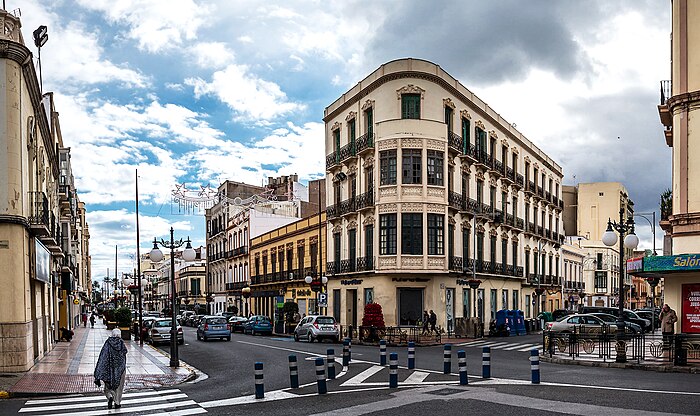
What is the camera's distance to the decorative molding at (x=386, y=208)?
126ft

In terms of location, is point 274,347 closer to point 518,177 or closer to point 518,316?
point 518,316

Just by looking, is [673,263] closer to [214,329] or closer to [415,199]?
[415,199]

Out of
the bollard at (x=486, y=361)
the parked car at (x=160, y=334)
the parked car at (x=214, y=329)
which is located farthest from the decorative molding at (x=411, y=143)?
the bollard at (x=486, y=361)

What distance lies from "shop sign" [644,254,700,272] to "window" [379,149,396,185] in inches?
696

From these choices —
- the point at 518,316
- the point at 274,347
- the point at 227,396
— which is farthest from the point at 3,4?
the point at 518,316

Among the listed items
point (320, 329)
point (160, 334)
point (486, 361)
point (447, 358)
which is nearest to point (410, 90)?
point (320, 329)

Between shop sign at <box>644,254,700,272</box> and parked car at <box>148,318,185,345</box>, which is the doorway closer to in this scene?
parked car at <box>148,318,185,345</box>

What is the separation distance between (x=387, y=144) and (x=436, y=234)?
19.0 ft

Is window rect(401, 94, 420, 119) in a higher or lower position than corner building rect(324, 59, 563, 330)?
higher

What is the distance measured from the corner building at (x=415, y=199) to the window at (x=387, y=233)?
0.06 meters

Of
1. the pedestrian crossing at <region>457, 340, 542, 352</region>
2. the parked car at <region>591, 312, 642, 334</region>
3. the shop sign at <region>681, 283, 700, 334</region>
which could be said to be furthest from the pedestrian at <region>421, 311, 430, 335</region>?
the shop sign at <region>681, 283, 700, 334</region>

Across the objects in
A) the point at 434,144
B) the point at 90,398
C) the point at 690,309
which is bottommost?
the point at 90,398

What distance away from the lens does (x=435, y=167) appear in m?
39.1

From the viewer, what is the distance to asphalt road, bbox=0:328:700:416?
13148 millimetres
